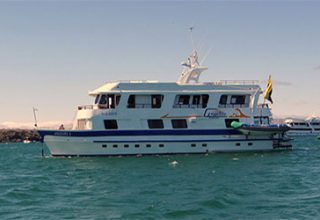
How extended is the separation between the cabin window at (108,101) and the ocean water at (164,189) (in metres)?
4.74

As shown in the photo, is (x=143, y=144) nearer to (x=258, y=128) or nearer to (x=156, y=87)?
(x=156, y=87)

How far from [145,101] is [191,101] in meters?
3.17

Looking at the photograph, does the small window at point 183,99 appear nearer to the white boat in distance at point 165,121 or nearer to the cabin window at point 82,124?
the white boat in distance at point 165,121

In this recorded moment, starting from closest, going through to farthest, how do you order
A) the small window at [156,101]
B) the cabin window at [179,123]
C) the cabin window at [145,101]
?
the cabin window at [179,123]
the cabin window at [145,101]
the small window at [156,101]

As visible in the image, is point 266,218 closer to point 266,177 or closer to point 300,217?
point 300,217

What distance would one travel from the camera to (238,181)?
19.6 metres

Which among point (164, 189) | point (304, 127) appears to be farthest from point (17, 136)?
point (164, 189)

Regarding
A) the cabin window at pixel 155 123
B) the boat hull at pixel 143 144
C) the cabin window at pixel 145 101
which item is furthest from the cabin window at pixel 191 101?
the boat hull at pixel 143 144

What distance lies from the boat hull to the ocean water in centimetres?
241

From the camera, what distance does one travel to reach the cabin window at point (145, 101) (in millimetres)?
31984

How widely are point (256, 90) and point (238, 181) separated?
15.0 m

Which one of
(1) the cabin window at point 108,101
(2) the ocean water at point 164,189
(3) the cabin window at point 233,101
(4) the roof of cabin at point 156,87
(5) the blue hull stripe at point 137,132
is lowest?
(2) the ocean water at point 164,189

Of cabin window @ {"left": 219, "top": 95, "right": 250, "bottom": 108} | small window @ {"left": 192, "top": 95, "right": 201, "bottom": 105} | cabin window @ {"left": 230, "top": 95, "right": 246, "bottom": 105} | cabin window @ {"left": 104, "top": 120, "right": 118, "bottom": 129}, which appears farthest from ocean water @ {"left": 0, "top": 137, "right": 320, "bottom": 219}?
cabin window @ {"left": 230, "top": 95, "right": 246, "bottom": 105}

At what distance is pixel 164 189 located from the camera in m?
17.8
